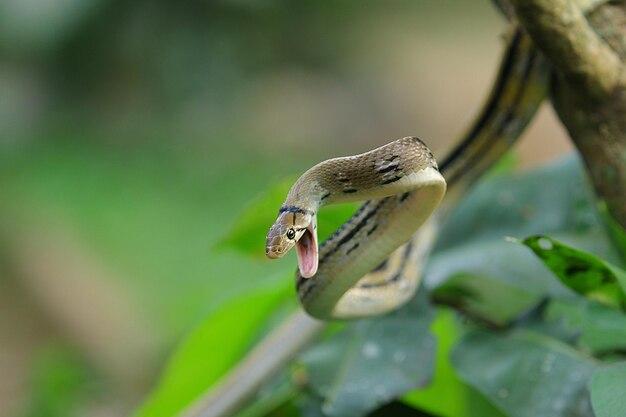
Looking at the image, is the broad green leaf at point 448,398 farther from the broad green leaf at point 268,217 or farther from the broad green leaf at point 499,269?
the broad green leaf at point 268,217

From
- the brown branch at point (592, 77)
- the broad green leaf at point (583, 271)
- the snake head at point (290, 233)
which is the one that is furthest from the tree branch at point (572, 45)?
the snake head at point (290, 233)

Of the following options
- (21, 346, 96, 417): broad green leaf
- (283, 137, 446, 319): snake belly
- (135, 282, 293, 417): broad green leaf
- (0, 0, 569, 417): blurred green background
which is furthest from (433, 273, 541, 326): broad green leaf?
(0, 0, 569, 417): blurred green background

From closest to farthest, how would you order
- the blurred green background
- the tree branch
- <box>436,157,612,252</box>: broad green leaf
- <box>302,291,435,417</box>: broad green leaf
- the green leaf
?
the tree branch < <box>302,291,435,417</box>: broad green leaf < the green leaf < <box>436,157,612,252</box>: broad green leaf < the blurred green background

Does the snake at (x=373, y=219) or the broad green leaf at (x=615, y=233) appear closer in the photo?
the snake at (x=373, y=219)

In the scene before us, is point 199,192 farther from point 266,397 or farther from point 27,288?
point 266,397

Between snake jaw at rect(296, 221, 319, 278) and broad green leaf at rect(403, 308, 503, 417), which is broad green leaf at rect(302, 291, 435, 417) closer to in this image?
broad green leaf at rect(403, 308, 503, 417)

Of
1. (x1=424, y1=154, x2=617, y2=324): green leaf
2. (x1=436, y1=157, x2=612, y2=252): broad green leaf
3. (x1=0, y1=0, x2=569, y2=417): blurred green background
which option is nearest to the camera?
(x1=424, y1=154, x2=617, y2=324): green leaf

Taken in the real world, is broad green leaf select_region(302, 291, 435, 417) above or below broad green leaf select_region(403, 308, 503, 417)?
above

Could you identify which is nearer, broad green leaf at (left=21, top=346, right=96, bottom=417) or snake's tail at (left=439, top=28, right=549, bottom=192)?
snake's tail at (left=439, top=28, right=549, bottom=192)

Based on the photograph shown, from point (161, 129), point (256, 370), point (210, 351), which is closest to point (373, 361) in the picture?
point (256, 370)
